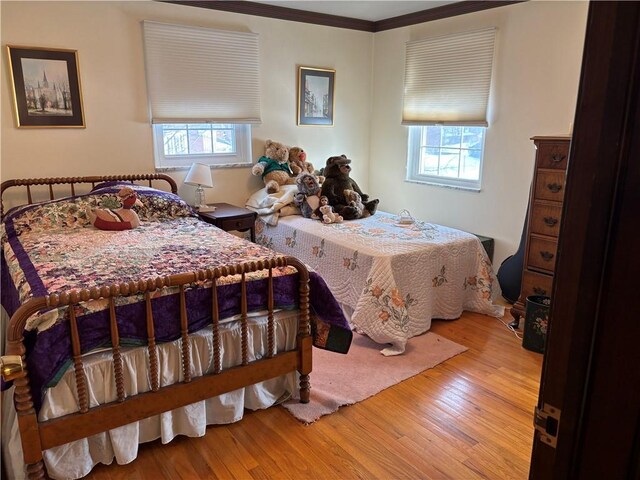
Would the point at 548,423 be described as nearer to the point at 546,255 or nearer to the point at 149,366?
the point at 149,366

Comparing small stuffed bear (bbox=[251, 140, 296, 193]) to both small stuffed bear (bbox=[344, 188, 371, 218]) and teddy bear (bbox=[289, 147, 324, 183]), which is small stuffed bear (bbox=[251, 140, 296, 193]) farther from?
small stuffed bear (bbox=[344, 188, 371, 218])

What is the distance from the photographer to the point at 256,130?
423cm

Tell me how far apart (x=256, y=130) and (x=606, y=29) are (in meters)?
3.86

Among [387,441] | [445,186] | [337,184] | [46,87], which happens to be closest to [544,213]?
[445,186]

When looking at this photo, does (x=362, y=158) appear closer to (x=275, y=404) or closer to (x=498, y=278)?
(x=498, y=278)

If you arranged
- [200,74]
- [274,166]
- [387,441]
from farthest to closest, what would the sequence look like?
[274,166] < [200,74] < [387,441]

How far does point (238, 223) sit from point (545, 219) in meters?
2.19

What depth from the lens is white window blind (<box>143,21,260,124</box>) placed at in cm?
360

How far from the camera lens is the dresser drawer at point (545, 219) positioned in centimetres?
287

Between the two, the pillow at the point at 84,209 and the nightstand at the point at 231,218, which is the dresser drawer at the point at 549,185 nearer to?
the nightstand at the point at 231,218

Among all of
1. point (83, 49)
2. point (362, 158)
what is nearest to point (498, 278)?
point (362, 158)

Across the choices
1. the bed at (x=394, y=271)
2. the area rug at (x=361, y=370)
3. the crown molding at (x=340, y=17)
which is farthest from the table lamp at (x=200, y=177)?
the area rug at (x=361, y=370)

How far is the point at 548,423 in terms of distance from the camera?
2.27ft

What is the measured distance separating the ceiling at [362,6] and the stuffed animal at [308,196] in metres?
1.45
